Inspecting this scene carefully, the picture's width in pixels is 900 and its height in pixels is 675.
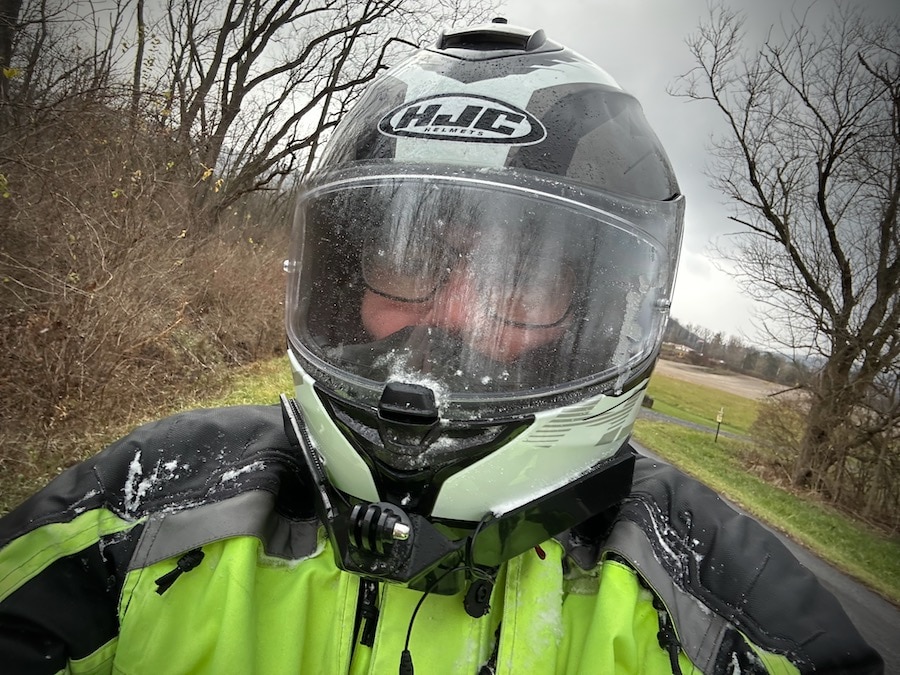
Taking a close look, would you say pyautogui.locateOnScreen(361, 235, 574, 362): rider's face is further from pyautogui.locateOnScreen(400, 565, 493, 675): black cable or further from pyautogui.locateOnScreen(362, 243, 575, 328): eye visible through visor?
pyautogui.locateOnScreen(400, 565, 493, 675): black cable

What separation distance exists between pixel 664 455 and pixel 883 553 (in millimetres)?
3941

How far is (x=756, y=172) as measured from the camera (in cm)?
1065

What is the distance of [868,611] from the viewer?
4215 millimetres

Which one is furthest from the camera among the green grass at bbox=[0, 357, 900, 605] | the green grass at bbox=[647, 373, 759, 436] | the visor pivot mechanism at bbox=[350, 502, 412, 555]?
the green grass at bbox=[647, 373, 759, 436]

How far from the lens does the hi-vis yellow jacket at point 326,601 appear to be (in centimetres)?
114

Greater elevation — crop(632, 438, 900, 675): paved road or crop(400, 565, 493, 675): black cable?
crop(400, 565, 493, 675): black cable

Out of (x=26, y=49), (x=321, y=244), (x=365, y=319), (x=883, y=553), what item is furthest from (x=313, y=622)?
(x=883, y=553)

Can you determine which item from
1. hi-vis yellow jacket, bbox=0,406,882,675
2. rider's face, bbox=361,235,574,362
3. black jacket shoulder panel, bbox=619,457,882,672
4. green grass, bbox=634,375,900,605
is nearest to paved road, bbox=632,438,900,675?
green grass, bbox=634,375,900,605

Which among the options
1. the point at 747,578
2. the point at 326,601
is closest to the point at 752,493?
the point at 747,578

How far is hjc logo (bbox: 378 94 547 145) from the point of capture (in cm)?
140

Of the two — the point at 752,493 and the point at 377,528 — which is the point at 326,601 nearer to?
the point at 377,528

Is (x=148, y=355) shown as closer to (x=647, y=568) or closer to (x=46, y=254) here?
(x=46, y=254)

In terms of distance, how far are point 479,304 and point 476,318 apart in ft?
0.12

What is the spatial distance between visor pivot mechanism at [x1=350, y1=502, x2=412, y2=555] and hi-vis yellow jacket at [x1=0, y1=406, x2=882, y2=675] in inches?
9.4
